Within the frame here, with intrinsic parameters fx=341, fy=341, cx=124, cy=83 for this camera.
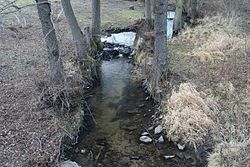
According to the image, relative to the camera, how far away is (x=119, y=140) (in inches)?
380

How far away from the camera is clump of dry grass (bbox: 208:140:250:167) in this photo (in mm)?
7191

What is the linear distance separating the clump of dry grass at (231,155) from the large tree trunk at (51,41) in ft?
17.3

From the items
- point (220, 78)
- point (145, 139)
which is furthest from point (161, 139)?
point (220, 78)

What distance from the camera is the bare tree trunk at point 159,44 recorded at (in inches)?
446

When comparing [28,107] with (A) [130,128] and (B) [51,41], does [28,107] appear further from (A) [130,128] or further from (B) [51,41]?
(A) [130,128]

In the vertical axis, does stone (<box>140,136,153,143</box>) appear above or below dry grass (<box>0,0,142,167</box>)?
below

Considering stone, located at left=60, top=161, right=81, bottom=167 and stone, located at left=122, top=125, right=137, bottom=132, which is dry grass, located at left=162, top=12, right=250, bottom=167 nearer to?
stone, located at left=122, top=125, right=137, bottom=132

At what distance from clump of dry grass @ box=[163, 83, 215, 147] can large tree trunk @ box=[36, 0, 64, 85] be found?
11.7 feet

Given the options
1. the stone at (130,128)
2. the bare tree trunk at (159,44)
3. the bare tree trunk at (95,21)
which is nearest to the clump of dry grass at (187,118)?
the stone at (130,128)

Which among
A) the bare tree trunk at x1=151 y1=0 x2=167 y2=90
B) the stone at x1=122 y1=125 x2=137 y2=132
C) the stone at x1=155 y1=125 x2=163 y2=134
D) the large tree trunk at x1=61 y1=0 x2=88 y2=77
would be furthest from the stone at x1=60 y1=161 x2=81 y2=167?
the large tree trunk at x1=61 y1=0 x2=88 y2=77

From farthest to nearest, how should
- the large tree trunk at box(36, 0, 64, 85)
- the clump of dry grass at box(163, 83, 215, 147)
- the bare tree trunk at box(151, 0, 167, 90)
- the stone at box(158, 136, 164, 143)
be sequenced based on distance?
the bare tree trunk at box(151, 0, 167, 90)
the large tree trunk at box(36, 0, 64, 85)
the stone at box(158, 136, 164, 143)
the clump of dry grass at box(163, 83, 215, 147)

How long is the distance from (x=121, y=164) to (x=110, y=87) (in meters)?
5.32

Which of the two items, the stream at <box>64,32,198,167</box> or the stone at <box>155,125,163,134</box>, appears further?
the stone at <box>155,125,163,134</box>

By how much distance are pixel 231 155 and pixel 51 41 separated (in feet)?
20.0
